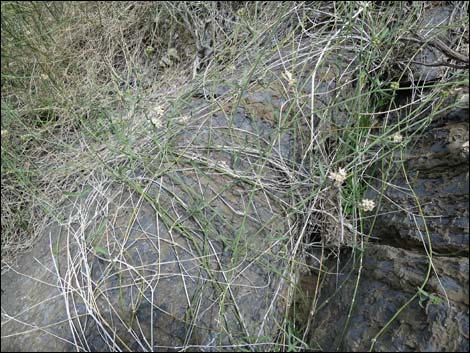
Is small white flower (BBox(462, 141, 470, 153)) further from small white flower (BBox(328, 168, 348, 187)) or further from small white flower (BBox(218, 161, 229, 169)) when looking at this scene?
small white flower (BBox(218, 161, 229, 169))

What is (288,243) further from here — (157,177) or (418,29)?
(418,29)

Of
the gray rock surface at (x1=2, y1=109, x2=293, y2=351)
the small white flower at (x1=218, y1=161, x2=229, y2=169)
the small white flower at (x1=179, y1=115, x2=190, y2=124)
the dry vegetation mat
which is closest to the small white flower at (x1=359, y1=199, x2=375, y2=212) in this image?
the dry vegetation mat

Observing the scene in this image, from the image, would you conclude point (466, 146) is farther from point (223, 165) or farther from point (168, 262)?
point (168, 262)

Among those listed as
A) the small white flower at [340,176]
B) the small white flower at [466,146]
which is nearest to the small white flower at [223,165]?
the small white flower at [340,176]

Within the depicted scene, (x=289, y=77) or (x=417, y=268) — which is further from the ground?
(x=289, y=77)

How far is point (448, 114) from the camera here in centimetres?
122

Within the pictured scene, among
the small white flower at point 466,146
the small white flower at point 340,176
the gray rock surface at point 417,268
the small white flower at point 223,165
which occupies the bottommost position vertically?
the gray rock surface at point 417,268

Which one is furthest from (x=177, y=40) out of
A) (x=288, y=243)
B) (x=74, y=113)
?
(x=288, y=243)

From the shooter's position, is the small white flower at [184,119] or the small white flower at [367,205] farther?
the small white flower at [184,119]

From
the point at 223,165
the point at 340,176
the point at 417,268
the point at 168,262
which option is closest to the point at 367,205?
the point at 340,176

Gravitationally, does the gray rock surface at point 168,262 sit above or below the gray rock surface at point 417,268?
above

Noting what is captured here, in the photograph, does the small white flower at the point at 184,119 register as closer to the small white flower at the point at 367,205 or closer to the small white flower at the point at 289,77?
the small white flower at the point at 289,77

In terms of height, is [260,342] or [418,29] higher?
[418,29]

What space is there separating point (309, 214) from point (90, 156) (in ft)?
2.67
